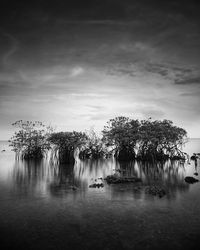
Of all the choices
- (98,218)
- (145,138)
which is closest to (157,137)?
(145,138)

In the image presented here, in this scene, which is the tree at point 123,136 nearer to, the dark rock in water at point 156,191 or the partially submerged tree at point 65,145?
the partially submerged tree at point 65,145

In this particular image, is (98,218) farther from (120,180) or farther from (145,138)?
(145,138)

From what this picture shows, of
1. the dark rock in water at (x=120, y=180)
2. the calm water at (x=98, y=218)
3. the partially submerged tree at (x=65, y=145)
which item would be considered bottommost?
the calm water at (x=98, y=218)

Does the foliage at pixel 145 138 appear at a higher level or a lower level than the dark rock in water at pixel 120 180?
higher

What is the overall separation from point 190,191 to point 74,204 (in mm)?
10782

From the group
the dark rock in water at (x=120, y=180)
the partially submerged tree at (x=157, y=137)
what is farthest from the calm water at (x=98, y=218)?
the partially submerged tree at (x=157, y=137)

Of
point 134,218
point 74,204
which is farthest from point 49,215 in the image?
point 134,218

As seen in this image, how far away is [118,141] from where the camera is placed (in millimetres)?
49125

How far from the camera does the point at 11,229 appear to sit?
11.1 m

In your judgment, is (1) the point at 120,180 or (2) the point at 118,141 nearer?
(1) the point at 120,180

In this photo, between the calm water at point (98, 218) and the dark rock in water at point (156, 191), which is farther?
the dark rock in water at point (156, 191)

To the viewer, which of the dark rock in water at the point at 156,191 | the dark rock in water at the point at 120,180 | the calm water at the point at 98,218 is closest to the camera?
the calm water at the point at 98,218

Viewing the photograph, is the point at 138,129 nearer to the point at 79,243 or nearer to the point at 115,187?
the point at 115,187

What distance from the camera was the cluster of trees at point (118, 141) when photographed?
43737 millimetres
